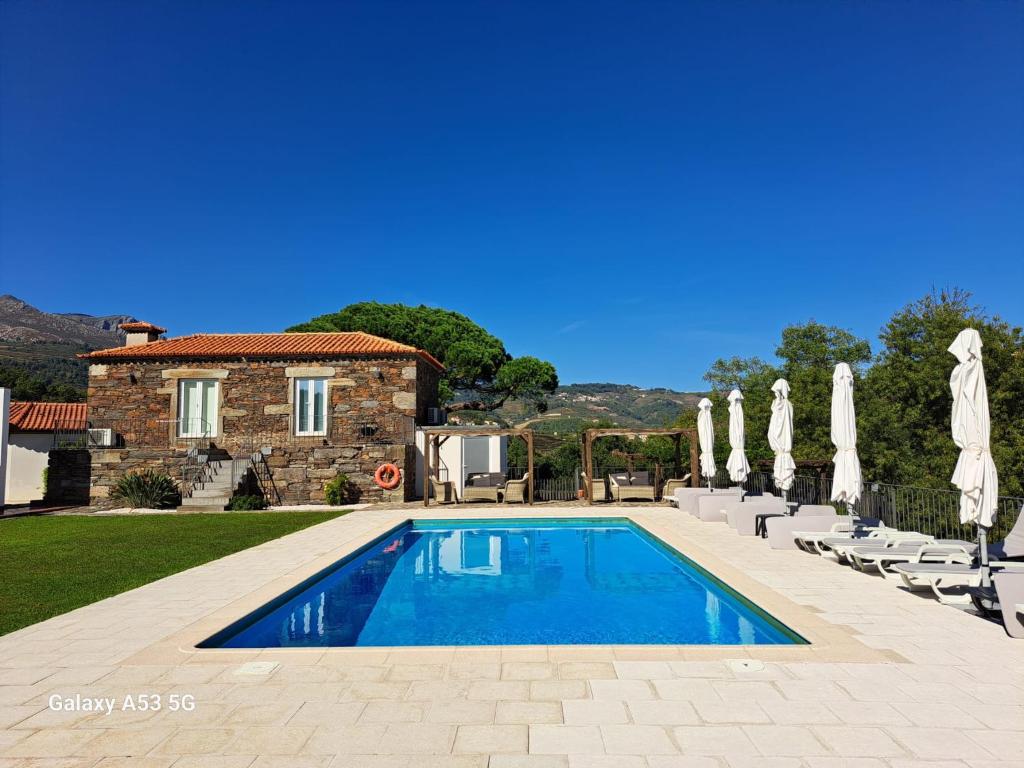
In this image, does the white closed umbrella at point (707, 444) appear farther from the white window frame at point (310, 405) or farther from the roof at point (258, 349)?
the white window frame at point (310, 405)

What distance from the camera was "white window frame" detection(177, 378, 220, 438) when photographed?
61.9 feet

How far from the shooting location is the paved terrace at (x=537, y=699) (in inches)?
121

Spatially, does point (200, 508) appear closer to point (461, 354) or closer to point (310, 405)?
point (310, 405)

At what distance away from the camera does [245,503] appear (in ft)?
55.9

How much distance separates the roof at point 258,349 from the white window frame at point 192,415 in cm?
82

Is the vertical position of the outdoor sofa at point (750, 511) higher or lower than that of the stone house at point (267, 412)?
lower

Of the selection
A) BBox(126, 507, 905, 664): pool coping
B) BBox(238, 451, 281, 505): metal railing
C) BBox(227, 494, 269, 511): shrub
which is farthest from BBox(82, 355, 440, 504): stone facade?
BBox(126, 507, 905, 664): pool coping

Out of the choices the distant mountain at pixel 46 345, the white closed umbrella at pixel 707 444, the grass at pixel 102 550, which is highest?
the distant mountain at pixel 46 345

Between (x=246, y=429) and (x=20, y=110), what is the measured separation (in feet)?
37.9

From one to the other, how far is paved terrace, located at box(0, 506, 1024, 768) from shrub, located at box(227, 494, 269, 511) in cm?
1143

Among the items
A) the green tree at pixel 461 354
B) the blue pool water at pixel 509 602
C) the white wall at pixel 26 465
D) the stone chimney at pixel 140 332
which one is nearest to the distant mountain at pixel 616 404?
the green tree at pixel 461 354

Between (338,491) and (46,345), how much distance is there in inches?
2460

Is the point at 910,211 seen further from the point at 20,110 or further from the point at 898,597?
the point at 20,110

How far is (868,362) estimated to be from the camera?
117 feet
